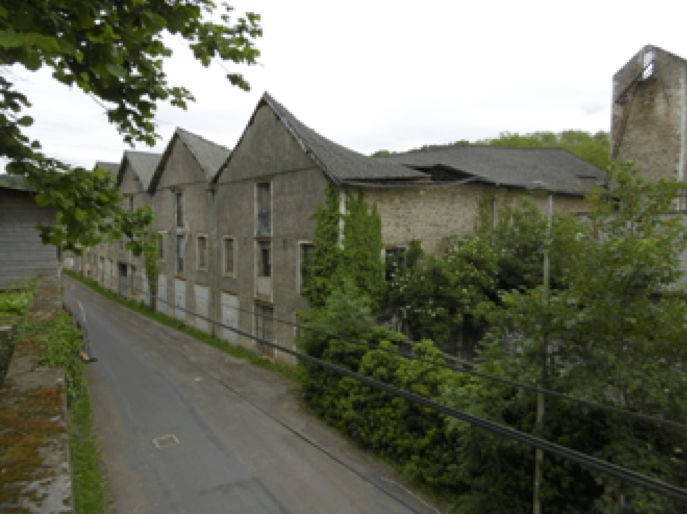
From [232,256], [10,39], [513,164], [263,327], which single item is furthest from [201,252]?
[10,39]

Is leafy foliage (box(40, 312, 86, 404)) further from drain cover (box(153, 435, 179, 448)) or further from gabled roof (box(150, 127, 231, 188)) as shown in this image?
gabled roof (box(150, 127, 231, 188))

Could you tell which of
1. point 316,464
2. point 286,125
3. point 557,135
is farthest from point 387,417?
point 557,135

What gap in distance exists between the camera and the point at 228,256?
2041cm

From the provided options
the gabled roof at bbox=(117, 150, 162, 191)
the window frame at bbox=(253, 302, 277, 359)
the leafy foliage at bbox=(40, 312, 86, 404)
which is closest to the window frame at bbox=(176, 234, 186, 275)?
the gabled roof at bbox=(117, 150, 162, 191)

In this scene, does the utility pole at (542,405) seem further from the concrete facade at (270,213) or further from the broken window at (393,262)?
the concrete facade at (270,213)

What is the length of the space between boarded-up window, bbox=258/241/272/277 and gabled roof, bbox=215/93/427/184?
Answer: 4481 mm

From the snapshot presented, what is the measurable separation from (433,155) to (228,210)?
1010 centimetres

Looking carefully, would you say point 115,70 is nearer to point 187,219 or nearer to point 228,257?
point 228,257

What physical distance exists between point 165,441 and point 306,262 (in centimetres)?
693

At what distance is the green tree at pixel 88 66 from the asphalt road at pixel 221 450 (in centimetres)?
332

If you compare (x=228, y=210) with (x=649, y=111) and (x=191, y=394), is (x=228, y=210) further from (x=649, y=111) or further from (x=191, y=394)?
(x=649, y=111)

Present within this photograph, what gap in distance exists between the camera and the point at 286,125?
15281 millimetres

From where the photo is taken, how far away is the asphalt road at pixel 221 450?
8180mm

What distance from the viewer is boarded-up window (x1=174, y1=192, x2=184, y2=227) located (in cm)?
2414
